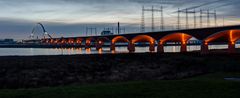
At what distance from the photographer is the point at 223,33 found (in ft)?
305

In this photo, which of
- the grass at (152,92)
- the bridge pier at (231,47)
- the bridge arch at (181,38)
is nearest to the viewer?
the grass at (152,92)

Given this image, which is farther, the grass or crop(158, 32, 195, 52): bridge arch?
crop(158, 32, 195, 52): bridge arch

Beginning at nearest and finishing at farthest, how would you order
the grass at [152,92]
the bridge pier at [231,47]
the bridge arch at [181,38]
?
the grass at [152,92] < the bridge pier at [231,47] < the bridge arch at [181,38]

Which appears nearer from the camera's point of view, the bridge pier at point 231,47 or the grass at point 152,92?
the grass at point 152,92

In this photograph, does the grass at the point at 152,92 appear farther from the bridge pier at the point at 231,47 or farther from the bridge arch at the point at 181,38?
the bridge arch at the point at 181,38

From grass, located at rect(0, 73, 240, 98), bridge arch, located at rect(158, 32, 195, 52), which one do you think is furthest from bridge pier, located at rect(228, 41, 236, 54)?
grass, located at rect(0, 73, 240, 98)

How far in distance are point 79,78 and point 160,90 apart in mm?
19069

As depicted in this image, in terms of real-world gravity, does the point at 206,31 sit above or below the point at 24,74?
above

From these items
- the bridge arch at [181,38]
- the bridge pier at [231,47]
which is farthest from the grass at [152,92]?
the bridge arch at [181,38]

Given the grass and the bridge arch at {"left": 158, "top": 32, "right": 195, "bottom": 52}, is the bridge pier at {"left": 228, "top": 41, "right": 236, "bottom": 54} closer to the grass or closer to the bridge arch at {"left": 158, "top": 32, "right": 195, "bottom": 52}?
the bridge arch at {"left": 158, "top": 32, "right": 195, "bottom": 52}

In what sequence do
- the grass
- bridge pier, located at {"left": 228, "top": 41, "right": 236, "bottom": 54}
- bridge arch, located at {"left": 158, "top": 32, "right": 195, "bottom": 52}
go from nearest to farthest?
the grass → bridge pier, located at {"left": 228, "top": 41, "right": 236, "bottom": 54} → bridge arch, located at {"left": 158, "top": 32, "right": 195, "bottom": 52}

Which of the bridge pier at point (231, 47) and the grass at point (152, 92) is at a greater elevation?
the bridge pier at point (231, 47)

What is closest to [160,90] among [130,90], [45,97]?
[130,90]

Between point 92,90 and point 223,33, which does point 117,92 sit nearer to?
point 92,90
